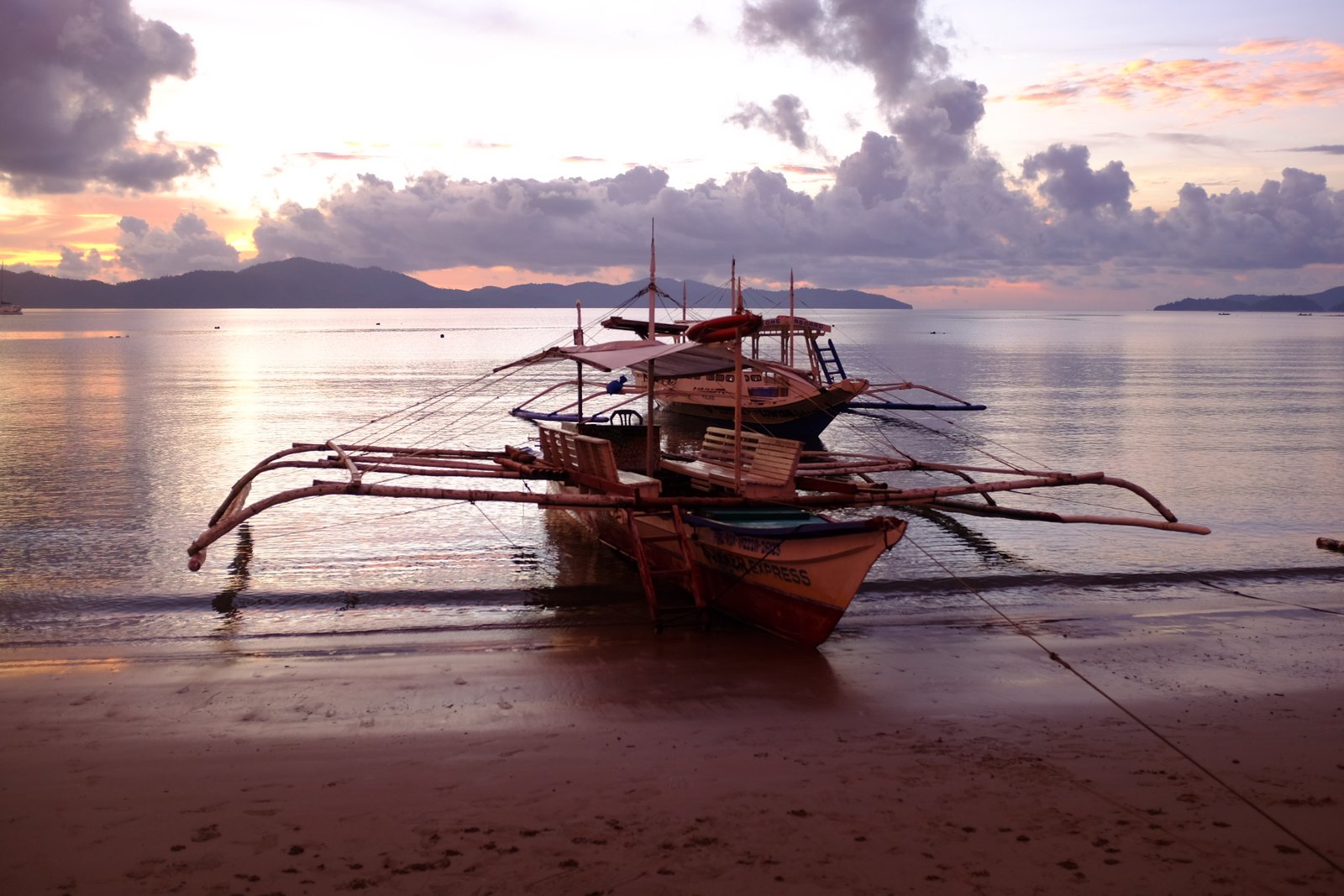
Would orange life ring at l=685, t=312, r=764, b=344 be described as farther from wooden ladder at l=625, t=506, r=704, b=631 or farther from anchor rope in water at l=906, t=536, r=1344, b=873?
anchor rope in water at l=906, t=536, r=1344, b=873

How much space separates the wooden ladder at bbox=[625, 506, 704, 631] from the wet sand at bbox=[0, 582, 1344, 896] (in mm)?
457

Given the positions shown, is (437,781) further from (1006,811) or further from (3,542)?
(3,542)

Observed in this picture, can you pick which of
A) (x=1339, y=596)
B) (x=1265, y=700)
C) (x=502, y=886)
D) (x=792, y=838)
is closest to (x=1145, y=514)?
(x=1339, y=596)

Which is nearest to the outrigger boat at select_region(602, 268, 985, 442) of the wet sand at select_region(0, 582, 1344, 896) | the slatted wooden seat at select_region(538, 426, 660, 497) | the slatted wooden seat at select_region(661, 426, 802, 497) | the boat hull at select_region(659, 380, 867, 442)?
the boat hull at select_region(659, 380, 867, 442)

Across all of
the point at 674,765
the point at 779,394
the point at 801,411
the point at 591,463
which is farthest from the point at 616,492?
the point at 779,394

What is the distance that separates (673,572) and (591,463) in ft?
9.50

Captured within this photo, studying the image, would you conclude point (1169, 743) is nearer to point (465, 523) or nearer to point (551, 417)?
point (465, 523)

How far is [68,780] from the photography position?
24.1 feet

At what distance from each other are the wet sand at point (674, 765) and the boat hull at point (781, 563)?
1.41 feet

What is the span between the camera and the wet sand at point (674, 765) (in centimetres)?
625

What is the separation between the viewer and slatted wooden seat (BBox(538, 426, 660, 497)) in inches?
510

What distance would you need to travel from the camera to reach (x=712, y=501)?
12.5 m

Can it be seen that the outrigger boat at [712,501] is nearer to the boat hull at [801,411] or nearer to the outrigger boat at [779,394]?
the outrigger boat at [779,394]

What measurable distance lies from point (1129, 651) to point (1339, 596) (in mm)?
4802
